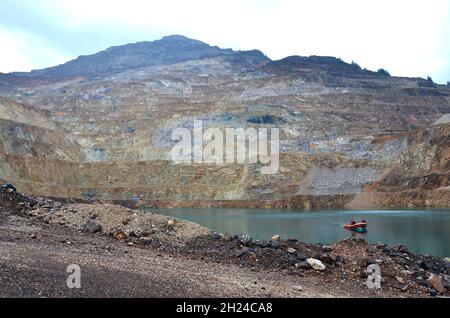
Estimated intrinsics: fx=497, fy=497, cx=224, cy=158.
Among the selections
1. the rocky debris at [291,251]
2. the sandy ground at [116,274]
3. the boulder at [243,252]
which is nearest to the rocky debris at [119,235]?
the sandy ground at [116,274]

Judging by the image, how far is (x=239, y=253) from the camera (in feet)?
51.8

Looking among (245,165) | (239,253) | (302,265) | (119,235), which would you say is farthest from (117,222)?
(245,165)

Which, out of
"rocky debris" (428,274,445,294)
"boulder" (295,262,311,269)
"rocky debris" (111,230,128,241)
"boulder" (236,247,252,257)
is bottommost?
"rocky debris" (428,274,445,294)

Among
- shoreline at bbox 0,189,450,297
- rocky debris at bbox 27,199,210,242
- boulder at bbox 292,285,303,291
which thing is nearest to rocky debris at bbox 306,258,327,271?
shoreline at bbox 0,189,450,297

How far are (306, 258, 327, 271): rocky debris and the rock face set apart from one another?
66686 mm

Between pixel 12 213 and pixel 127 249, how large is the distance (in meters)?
7.88

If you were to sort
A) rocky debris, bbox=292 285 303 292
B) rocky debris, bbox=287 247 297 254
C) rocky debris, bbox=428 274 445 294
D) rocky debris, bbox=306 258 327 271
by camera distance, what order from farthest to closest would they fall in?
rocky debris, bbox=287 247 297 254 < rocky debris, bbox=306 258 327 271 < rocky debris, bbox=428 274 445 294 < rocky debris, bbox=292 285 303 292

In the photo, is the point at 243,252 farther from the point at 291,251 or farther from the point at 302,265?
the point at 302,265

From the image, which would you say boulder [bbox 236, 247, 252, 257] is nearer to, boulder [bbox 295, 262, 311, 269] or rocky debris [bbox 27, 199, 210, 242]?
boulder [bbox 295, 262, 311, 269]

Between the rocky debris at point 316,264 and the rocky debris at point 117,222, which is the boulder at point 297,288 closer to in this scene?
the rocky debris at point 316,264

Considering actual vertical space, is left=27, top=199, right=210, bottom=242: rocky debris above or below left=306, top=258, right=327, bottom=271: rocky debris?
above

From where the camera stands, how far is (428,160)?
88.3 meters

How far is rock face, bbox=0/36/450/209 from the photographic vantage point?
281 ft

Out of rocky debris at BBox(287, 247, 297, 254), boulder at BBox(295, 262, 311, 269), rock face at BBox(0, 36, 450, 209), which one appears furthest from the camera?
rock face at BBox(0, 36, 450, 209)
